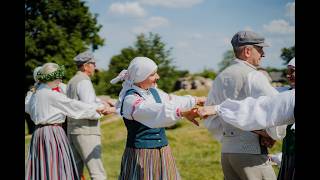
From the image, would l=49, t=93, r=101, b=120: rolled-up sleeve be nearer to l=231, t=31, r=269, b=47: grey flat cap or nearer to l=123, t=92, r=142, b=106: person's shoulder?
l=123, t=92, r=142, b=106: person's shoulder

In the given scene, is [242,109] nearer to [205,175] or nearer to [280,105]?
[280,105]

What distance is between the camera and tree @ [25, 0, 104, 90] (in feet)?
78.5

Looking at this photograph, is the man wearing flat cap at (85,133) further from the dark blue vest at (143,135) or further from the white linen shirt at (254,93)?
the white linen shirt at (254,93)

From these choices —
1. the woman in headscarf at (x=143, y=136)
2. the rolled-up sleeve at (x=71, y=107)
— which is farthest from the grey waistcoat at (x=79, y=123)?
the woman in headscarf at (x=143, y=136)

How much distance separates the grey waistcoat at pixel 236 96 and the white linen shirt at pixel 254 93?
2 centimetres

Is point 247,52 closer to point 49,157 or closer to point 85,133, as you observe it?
point 49,157

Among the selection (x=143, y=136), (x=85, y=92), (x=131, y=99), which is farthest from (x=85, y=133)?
(x=131, y=99)

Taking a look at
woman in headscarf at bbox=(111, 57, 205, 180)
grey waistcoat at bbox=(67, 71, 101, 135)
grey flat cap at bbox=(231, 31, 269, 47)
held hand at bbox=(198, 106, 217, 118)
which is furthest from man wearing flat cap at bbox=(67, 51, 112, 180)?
held hand at bbox=(198, 106, 217, 118)

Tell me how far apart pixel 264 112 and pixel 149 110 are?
83 cm

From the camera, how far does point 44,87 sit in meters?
5.05

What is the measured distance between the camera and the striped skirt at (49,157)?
16.8ft

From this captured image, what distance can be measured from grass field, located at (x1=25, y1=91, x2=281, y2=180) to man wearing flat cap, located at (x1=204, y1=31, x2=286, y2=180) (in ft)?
10.2
